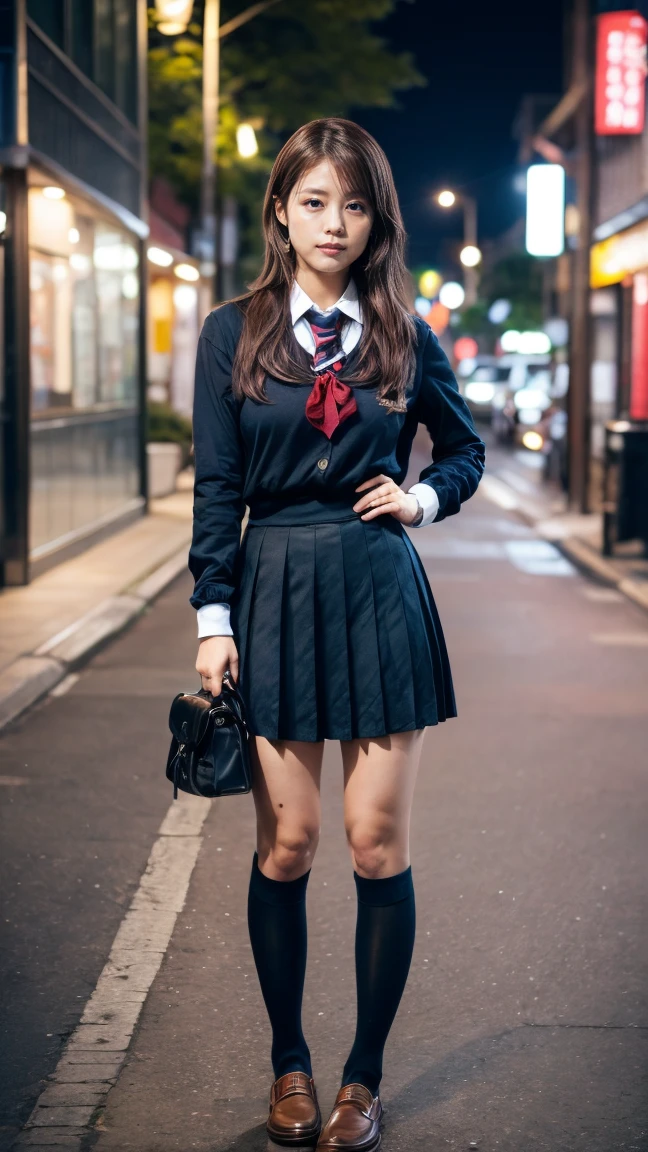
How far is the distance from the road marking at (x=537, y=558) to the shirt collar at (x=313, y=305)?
11.6 m

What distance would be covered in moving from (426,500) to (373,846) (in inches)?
29.0

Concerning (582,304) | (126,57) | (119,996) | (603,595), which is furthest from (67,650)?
(582,304)

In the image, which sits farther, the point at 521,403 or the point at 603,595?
the point at 521,403

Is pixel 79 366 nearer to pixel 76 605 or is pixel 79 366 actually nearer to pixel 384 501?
pixel 76 605

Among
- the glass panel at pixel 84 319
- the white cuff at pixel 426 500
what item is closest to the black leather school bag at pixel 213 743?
the white cuff at pixel 426 500

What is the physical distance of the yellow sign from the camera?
730 inches

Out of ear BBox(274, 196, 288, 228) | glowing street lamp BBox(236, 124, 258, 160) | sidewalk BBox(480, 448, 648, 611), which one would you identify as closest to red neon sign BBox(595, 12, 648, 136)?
sidewalk BBox(480, 448, 648, 611)

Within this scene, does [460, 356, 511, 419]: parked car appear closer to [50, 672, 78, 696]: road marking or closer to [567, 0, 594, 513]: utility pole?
[567, 0, 594, 513]: utility pole

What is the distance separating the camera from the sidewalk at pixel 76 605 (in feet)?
29.8

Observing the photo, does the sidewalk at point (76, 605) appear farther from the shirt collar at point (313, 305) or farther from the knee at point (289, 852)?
the shirt collar at point (313, 305)

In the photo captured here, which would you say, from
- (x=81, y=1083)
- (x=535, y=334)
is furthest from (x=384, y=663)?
(x=535, y=334)

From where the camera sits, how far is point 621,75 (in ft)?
65.3

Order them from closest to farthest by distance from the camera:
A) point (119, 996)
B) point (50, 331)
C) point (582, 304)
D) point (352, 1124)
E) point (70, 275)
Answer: point (352, 1124) < point (119, 996) < point (50, 331) < point (70, 275) < point (582, 304)

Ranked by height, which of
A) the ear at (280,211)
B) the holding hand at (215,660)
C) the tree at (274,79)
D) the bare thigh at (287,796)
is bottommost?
the bare thigh at (287,796)
